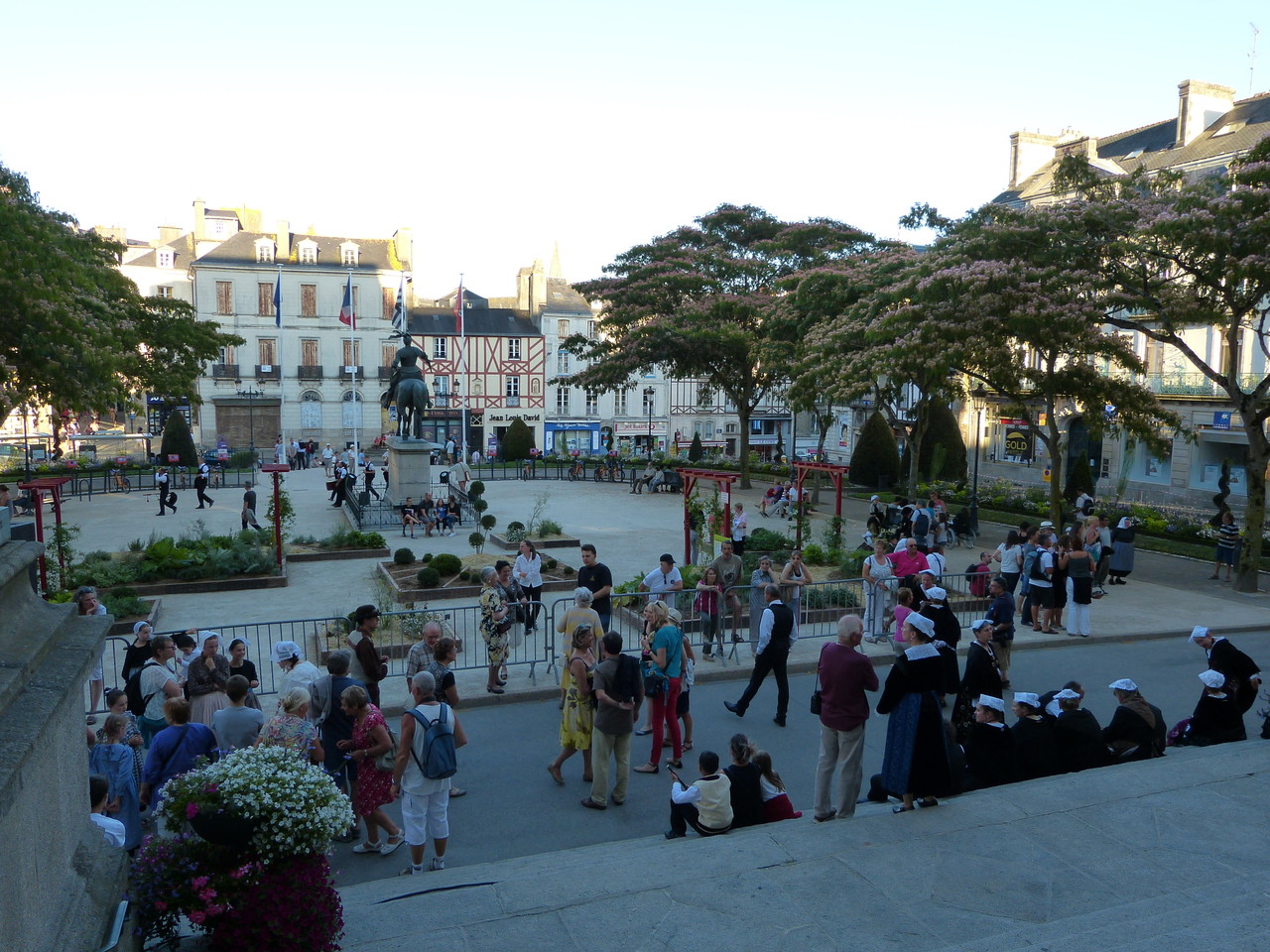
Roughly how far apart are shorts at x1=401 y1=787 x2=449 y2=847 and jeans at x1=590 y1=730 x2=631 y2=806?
1.47 meters

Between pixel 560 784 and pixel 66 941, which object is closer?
pixel 66 941

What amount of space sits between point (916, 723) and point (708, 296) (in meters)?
27.3

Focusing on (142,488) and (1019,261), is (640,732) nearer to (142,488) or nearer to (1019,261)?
(1019,261)

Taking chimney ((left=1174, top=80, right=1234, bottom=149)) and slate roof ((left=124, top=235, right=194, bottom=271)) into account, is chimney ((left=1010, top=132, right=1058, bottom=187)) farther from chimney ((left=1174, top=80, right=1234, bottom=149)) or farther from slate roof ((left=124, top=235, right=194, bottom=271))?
slate roof ((left=124, top=235, right=194, bottom=271))

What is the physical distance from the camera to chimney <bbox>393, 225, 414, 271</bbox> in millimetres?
58812

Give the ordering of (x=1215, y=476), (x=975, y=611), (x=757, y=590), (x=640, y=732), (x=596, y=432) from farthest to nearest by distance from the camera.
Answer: (x=596, y=432) < (x=1215, y=476) < (x=975, y=611) < (x=757, y=590) < (x=640, y=732)

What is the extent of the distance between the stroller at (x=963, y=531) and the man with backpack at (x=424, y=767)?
1870cm

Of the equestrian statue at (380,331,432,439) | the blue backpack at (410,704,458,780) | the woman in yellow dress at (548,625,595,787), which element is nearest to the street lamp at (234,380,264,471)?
the equestrian statue at (380,331,432,439)

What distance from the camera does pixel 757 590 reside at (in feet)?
38.3

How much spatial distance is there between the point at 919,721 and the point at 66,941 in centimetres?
509

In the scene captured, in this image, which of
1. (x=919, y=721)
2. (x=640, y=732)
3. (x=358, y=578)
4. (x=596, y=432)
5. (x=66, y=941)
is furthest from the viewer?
(x=596, y=432)

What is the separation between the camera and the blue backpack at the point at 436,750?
20.9 ft

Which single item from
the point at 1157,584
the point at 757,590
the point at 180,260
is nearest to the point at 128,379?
the point at 757,590

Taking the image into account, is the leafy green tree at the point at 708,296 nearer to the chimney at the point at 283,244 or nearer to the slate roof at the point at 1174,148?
the slate roof at the point at 1174,148
